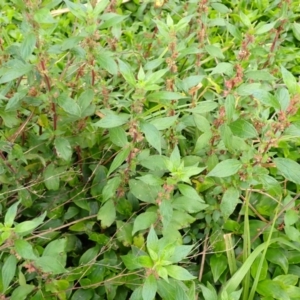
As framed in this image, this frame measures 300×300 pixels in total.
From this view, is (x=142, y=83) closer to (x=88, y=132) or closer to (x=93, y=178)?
(x=88, y=132)

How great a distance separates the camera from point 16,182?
1.83 m

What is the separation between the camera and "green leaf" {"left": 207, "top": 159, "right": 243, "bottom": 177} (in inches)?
60.7

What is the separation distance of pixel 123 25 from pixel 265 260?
1.79 meters

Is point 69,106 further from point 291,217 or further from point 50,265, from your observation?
point 291,217

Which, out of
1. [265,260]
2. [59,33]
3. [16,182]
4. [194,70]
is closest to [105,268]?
[16,182]

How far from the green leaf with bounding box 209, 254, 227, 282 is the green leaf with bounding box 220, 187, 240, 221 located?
1.06 ft

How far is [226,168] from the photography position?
61.4 inches

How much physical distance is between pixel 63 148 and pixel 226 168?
64 centimetres

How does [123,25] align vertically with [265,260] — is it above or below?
above

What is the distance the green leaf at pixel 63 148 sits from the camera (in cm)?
171

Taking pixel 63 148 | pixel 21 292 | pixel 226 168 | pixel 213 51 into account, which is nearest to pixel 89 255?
pixel 21 292

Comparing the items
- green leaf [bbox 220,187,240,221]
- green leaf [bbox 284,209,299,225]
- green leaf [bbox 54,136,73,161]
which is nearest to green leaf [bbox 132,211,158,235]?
green leaf [bbox 220,187,240,221]

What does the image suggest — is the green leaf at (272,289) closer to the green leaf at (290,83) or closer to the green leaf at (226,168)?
the green leaf at (226,168)

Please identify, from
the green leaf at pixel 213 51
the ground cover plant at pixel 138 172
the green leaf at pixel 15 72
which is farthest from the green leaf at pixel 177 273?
the green leaf at pixel 213 51
